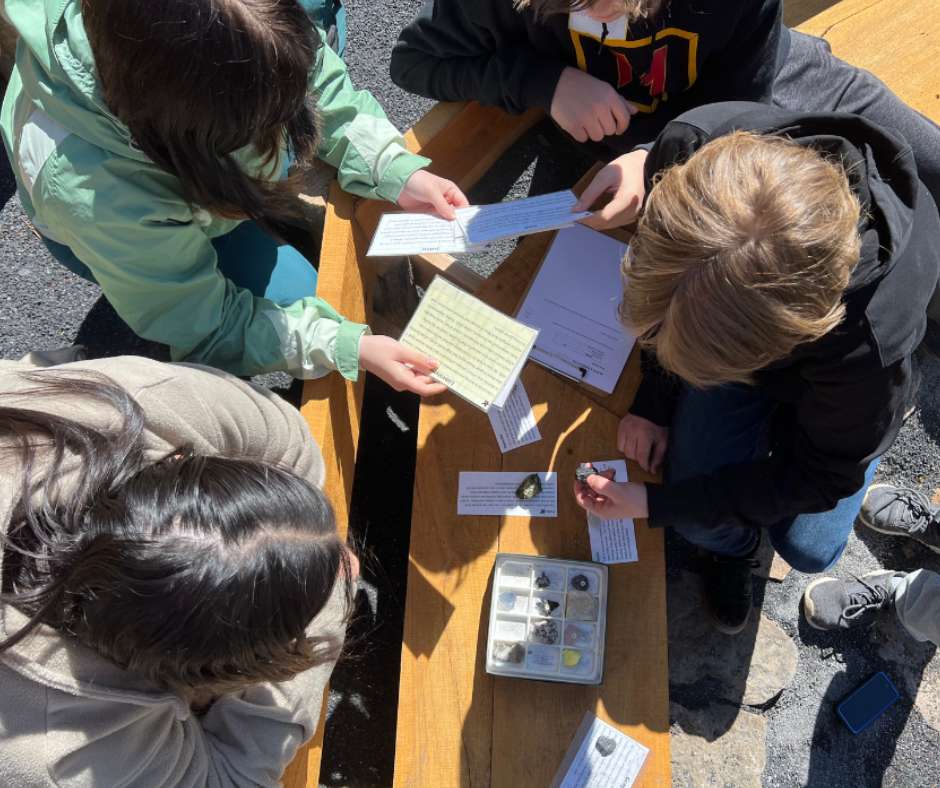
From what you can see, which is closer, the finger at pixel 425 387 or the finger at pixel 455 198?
the finger at pixel 425 387

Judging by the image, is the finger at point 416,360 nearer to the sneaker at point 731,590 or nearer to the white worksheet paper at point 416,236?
the white worksheet paper at point 416,236

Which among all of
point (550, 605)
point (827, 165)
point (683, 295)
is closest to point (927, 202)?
point (827, 165)

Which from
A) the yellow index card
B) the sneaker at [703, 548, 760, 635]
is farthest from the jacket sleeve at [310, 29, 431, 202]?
the sneaker at [703, 548, 760, 635]

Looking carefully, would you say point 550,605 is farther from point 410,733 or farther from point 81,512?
point 81,512

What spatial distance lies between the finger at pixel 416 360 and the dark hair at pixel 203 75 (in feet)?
1.54

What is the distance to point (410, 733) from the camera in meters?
1.51

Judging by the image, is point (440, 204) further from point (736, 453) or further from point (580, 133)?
point (736, 453)

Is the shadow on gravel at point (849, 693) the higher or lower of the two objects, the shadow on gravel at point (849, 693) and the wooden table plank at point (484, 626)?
the lower

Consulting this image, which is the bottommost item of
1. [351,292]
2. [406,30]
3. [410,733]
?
[410,733]

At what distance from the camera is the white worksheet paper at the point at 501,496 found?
1633mm

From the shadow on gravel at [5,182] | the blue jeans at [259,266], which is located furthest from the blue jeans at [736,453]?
the shadow on gravel at [5,182]

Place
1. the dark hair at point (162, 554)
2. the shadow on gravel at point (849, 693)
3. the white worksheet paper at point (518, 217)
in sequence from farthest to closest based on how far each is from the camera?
the shadow on gravel at point (849, 693) → the white worksheet paper at point (518, 217) → the dark hair at point (162, 554)

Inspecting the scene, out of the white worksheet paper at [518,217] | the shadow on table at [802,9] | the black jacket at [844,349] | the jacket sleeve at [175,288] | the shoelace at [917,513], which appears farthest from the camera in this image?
the shadow on table at [802,9]

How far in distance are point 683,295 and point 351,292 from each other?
35.9 inches
